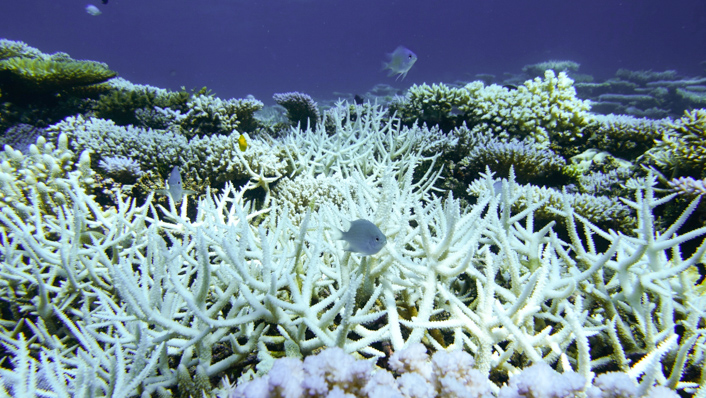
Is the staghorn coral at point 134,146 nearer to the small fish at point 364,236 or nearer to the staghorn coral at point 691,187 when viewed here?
the small fish at point 364,236

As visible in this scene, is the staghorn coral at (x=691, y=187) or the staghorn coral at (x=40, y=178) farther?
the staghorn coral at (x=691, y=187)

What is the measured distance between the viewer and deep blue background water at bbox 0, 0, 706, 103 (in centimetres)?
7012

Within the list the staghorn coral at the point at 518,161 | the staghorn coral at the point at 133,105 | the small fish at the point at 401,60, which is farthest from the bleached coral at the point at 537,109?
the staghorn coral at the point at 133,105

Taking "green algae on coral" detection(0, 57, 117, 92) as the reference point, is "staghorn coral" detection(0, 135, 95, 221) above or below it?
below

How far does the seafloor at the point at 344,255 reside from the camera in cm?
121

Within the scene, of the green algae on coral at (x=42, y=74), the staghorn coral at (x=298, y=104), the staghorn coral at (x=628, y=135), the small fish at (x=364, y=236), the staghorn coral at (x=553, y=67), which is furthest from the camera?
the staghorn coral at (x=553, y=67)

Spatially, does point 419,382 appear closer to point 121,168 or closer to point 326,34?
point 121,168

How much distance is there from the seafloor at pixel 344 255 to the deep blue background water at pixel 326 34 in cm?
6262

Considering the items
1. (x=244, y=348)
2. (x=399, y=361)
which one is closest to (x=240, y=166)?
(x=244, y=348)

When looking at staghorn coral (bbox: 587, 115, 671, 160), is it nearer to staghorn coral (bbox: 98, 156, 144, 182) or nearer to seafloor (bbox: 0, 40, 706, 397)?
seafloor (bbox: 0, 40, 706, 397)

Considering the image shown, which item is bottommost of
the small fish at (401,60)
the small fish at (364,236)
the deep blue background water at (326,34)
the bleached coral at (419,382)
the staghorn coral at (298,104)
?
the bleached coral at (419,382)

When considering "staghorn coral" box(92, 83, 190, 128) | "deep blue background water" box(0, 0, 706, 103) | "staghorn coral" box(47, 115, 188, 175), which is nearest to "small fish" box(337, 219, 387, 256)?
"staghorn coral" box(47, 115, 188, 175)

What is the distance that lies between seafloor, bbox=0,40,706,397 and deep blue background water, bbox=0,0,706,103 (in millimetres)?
62617

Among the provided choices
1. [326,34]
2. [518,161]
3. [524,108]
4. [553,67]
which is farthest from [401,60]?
[326,34]
